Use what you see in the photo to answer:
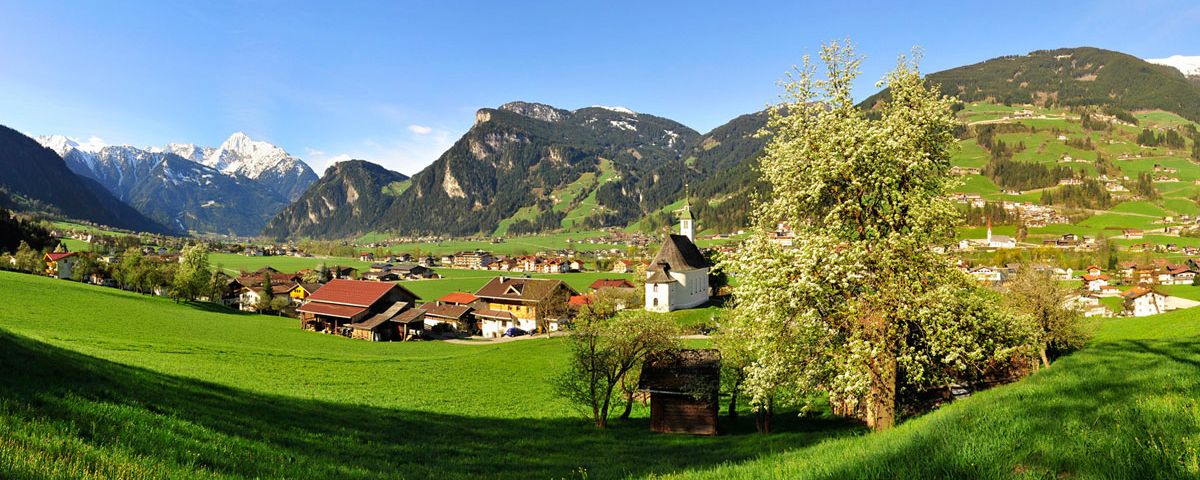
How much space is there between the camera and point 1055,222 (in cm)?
19750

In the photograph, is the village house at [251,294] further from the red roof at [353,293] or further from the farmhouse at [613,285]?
the farmhouse at [613,285]

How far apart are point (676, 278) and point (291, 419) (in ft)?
224

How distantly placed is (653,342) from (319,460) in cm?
1914

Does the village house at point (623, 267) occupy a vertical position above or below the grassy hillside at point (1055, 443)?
below

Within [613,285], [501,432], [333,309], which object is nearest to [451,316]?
[333,309]

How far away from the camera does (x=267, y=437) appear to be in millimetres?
12203

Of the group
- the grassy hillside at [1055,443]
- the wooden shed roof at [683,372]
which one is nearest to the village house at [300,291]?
the wooden shed roof at [683,372]

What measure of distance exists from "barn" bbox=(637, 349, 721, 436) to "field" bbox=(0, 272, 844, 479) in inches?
79.0

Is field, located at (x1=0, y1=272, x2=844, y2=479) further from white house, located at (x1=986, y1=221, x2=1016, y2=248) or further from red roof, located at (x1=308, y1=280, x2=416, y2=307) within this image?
white house, located at (x1=986, y1=221, x2=1016, y2=248)

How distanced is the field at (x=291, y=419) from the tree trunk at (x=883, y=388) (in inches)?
154

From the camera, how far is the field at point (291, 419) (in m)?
7.72

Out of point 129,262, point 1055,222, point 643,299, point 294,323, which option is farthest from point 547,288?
point 1055,222

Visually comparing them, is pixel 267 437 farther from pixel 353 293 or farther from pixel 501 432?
pixel 353 293

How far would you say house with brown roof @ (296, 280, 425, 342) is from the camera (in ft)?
254
